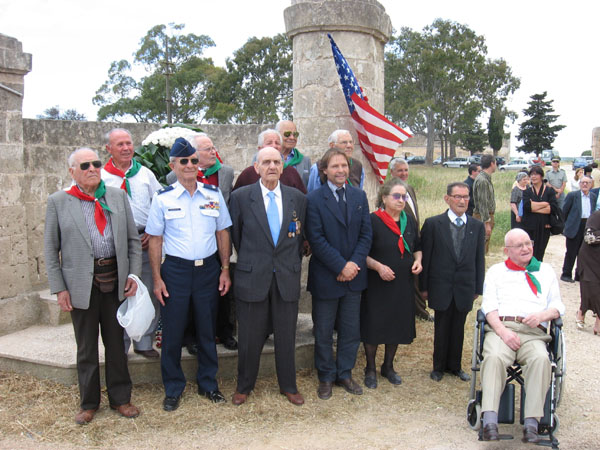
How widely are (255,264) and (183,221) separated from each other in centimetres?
61

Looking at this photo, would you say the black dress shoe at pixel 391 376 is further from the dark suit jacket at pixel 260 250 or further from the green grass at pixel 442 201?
the green grass at pixel 442 201

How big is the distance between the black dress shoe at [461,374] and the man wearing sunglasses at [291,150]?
2.16 metres

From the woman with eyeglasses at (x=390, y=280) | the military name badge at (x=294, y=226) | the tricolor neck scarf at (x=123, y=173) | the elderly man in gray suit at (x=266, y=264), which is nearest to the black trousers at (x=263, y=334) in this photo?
the elderly man in gray suit at (x=266, y=264)

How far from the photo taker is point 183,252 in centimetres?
397

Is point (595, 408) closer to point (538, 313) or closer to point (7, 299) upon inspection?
point (538, 313)

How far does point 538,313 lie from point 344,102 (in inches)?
118

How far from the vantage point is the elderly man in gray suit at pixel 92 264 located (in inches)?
144

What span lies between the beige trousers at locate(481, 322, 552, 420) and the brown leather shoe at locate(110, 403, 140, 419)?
2459 millimetres

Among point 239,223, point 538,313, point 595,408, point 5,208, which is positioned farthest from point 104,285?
point 595,408

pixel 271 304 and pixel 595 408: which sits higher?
pixel 271 304

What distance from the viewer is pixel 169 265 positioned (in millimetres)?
3982

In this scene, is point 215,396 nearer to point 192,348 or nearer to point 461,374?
point 192,348

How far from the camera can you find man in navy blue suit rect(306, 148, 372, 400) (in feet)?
13.9

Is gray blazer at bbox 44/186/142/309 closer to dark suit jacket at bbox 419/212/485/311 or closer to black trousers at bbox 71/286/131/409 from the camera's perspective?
black trousers at bbox 71/286/131/409
